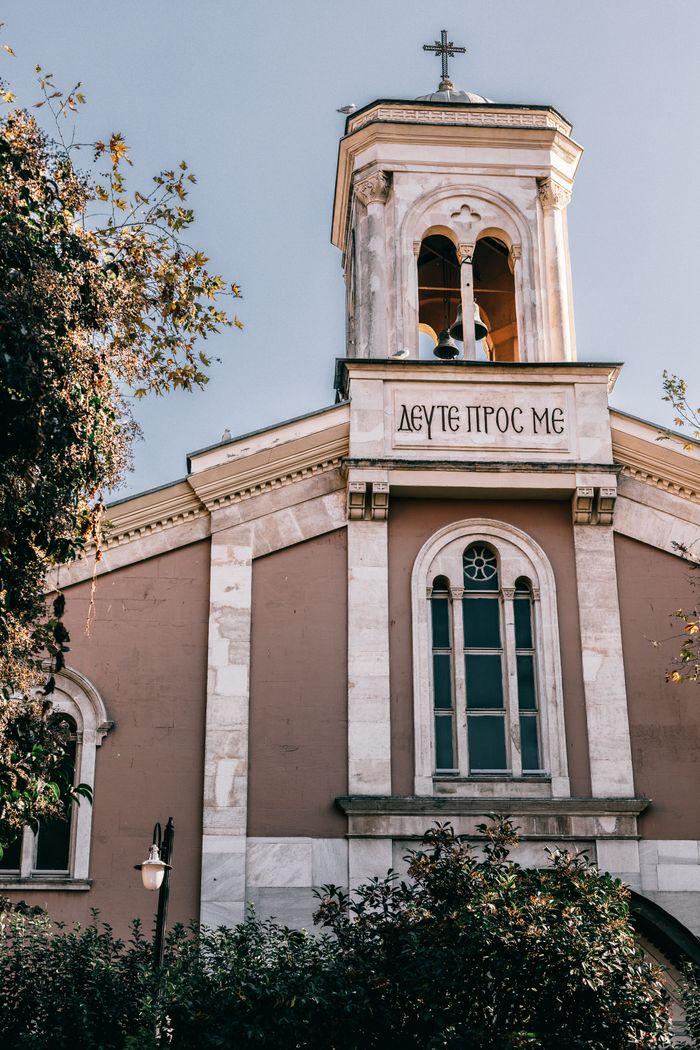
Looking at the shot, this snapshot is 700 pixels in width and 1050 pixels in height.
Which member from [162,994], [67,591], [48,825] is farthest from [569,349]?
[162,994]

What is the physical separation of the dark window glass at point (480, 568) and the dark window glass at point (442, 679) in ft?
3.45

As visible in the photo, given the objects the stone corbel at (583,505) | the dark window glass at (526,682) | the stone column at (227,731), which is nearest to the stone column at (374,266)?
the stone corbel at (583,505)

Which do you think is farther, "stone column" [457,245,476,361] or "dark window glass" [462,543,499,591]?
"stone column" [457,245,476,361]

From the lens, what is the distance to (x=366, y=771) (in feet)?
60.5

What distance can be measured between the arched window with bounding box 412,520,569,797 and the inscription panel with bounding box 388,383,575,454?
3.93ft

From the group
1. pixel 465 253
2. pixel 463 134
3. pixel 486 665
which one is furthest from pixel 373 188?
pixel 486 665

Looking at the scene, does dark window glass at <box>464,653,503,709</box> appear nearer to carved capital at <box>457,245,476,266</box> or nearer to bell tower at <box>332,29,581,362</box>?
bell tower at <box>332,29,581,362</box>

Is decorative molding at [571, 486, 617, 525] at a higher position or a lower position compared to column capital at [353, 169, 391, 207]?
lower

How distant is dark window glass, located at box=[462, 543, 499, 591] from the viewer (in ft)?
65.2

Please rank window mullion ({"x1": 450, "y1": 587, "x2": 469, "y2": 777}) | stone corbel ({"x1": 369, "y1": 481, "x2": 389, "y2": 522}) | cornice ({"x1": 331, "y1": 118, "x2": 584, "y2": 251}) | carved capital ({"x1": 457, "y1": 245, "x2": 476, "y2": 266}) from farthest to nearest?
cornice ({"x1": 331, "y1": 118, "x2": 584, "y2": 251}) → carved capital ({"x1": 457, "y1": 245, "x2": 476, "y2": 266}) → stone corbel ({"x1": 369, "y1": 481, "x2": 389, "y2": 522}) → window mullion ({"x1": 450, "y1": 587, "x2": 469, "y2": 777})

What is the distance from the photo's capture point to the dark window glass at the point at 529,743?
18844 millimetres

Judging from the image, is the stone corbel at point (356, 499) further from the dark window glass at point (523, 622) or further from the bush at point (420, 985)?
the bush at point (420, 985)

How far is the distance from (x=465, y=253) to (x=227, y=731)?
8364 mm

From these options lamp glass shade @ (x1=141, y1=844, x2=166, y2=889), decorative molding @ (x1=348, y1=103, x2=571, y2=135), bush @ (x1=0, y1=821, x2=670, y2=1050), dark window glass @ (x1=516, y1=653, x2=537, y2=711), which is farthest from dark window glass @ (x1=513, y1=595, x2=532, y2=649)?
decorative molding @ (x1=348, y1=103, x2=571, y2=135)
